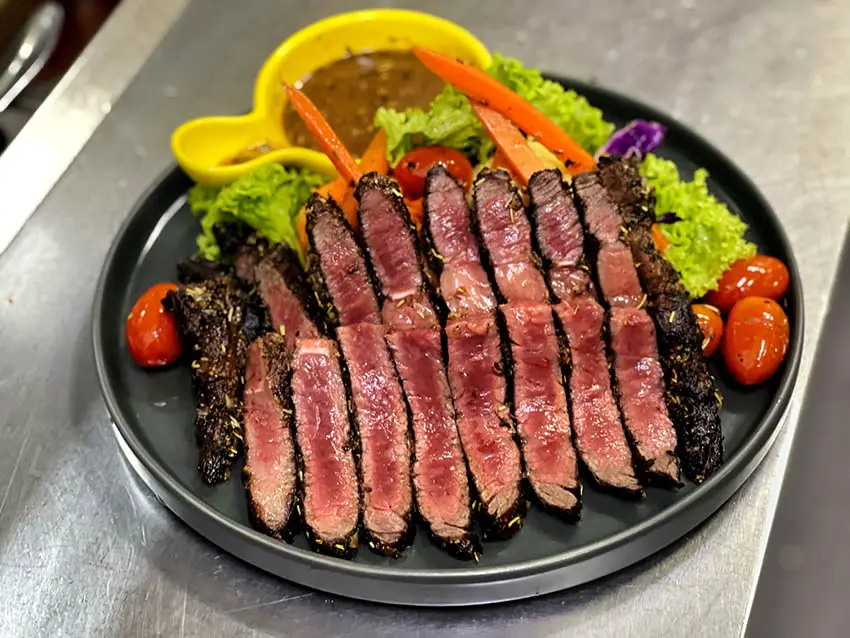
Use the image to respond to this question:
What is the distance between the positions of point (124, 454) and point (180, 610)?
0.58 metres

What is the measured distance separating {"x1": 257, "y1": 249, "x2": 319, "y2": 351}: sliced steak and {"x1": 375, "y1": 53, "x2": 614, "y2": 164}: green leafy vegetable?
2.06ft

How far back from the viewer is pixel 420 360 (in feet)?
8.18

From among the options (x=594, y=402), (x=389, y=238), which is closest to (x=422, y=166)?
(x=389, y=238)

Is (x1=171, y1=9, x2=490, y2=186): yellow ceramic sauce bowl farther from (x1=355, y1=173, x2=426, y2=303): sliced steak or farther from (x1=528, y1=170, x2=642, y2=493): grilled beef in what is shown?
(x1=528, y1=170, x2=642, y2=493): grilled beef

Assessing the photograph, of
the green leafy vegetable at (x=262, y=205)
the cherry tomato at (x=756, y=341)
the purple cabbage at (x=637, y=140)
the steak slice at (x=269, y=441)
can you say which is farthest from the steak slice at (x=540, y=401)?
the purple cabbage at (x=637, y=140)

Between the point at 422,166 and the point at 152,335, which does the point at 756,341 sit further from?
the point at 152,335

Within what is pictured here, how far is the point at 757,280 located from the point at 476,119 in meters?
1.15

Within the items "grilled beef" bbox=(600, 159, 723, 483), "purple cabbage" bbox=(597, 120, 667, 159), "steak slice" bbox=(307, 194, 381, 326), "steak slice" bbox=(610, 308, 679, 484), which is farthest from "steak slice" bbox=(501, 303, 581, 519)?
"purple cabbage" bbox=(597, 120, 667, 159)

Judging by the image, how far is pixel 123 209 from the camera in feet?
11.6

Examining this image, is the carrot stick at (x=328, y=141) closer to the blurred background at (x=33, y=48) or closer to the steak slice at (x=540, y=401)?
the steak slice at (x=540, y=401)

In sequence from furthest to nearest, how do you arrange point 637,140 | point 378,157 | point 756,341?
1. point 637,140
2. point 378,157
3. point 756,341

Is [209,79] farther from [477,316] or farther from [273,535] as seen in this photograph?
[273,535]

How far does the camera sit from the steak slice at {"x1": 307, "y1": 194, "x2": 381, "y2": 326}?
265cm

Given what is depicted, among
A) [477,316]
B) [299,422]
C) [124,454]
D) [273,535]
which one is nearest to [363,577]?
[273,535]
